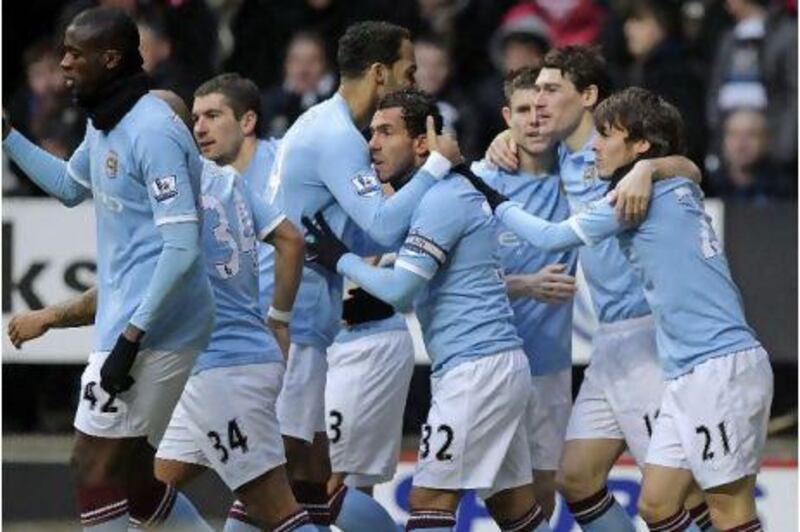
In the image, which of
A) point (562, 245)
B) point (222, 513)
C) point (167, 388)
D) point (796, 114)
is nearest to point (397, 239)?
point (562, 245)

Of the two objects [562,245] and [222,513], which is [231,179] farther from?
[222,513]

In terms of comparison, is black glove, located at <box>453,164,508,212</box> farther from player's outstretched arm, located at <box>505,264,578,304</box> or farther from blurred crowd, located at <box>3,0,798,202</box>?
blurred crowd, located at <box>3,0,798,202</box>

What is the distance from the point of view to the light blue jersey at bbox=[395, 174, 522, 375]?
925cm

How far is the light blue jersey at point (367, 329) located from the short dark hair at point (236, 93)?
36.5 inches

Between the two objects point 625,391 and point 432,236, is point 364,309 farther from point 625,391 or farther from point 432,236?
point 625,391

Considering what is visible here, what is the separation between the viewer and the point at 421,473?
9.37 metres

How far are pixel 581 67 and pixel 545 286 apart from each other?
2.98ft

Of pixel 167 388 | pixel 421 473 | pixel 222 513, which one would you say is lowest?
pixel 222 513

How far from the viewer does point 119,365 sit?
837 cm

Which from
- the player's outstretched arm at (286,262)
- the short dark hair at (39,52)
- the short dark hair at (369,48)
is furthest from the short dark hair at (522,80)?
the short dark hair at (39,52)

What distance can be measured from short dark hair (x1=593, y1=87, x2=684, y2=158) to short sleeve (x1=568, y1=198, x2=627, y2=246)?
260 mm

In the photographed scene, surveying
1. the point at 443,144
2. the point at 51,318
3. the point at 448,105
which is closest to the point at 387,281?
the point at 443,144

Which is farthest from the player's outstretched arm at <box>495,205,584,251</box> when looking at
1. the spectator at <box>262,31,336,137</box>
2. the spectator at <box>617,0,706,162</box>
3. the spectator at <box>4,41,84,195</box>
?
the spectator at <box>4,41,84,195</box>

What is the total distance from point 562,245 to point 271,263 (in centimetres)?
138
